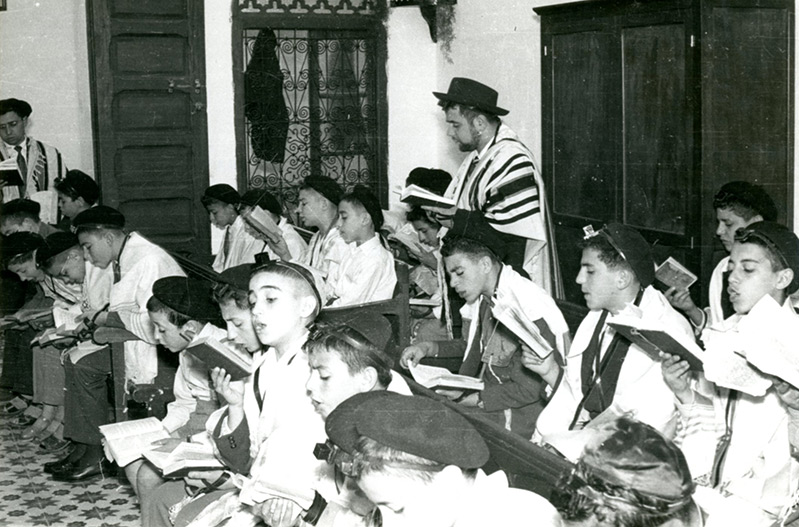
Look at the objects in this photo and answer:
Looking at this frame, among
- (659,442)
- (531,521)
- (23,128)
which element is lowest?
(531,521)

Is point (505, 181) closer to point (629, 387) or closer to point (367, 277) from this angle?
point (367, 277)

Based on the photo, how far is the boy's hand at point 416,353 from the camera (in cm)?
449

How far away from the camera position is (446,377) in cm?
397

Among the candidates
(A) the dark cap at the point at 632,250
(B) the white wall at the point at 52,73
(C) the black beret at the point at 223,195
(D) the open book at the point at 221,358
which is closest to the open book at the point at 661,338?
(A) the dark cap at the point at 632,250

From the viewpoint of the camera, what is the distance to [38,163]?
839 cm

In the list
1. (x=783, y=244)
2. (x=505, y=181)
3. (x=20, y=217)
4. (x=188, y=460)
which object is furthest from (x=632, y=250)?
(x=20, y=217)

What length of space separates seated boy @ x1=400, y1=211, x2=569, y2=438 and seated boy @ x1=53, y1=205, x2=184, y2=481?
5.69 feet

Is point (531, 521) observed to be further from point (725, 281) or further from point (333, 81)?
point (333, 81)

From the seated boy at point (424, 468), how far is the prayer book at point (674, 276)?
94.1 inches

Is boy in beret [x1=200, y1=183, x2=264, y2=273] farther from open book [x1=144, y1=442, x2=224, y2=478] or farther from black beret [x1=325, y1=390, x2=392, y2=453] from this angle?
black beret [x1=325, y1=390, x2=392, y2=453]

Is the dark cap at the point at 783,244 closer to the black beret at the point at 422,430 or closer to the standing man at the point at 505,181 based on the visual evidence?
the black beret at the point at 422,430

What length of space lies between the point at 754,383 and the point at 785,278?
591mm

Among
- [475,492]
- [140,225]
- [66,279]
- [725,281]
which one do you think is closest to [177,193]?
[140,225]

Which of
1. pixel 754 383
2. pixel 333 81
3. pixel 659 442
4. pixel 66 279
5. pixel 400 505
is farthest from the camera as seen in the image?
pixel 333 81
